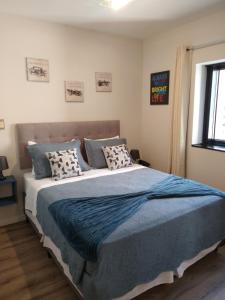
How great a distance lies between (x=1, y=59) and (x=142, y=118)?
221 cm

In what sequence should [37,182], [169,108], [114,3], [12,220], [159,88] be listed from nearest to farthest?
[114,3], [37,182], [12,220], [169,108], [159,88]

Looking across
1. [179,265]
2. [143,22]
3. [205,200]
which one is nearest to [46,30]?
[143,22]

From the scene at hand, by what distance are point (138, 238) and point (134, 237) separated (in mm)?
34

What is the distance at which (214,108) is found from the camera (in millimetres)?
3129

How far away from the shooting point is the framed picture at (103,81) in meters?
3.35

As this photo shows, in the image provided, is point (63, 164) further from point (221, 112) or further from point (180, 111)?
point (221, 112)

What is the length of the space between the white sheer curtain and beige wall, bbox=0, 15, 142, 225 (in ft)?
2.70

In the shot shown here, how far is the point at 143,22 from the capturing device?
2939mm

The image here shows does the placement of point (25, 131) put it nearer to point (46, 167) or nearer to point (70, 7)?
point (46, 167)

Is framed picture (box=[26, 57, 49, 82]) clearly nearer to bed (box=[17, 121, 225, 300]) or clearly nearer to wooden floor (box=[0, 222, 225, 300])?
bed (box=[17, 121, 225, 300])

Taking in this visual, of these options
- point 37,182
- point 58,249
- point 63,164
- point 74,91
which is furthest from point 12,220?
point 74,91

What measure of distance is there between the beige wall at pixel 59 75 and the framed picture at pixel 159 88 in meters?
0.28

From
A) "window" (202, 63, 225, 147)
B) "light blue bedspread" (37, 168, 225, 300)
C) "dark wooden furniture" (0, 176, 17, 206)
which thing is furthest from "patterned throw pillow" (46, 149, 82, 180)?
"window" (202, 63, 225, 147)

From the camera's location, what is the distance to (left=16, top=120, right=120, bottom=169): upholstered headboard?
284cm
